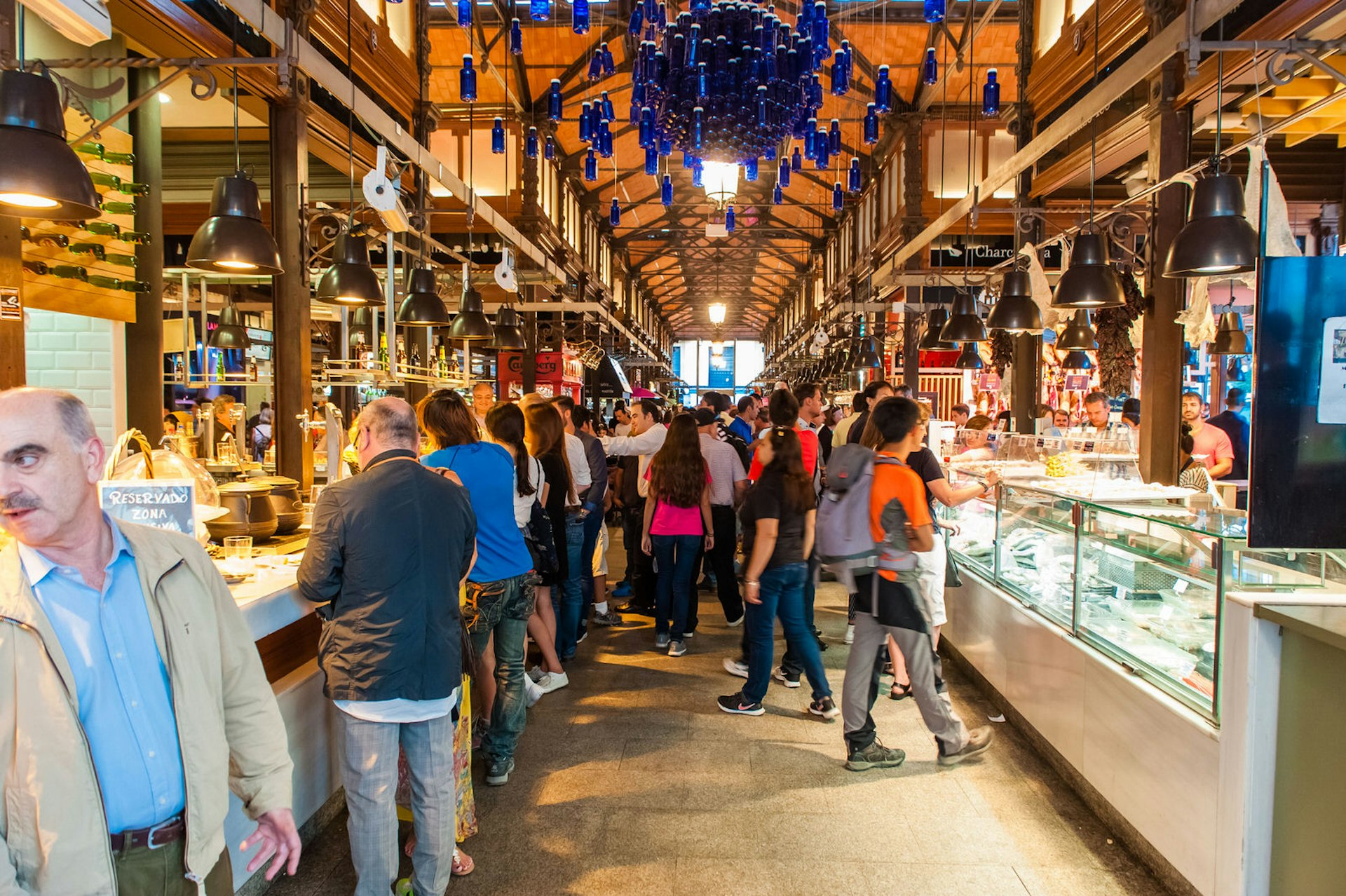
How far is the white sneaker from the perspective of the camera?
495 centimetres

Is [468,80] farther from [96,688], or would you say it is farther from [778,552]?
[96,688]

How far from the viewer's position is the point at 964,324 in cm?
702

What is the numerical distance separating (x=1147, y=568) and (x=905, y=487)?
3.24 feet

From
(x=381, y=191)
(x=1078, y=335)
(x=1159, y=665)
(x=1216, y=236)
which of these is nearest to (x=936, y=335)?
(x=1078, y=335)

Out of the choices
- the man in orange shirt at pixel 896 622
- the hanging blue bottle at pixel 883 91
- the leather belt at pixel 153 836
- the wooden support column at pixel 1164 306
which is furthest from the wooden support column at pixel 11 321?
the wooden support column at pixel 1164 306

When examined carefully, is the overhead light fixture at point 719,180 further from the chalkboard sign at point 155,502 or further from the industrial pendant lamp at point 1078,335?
the chalkboard sign at point 155,502

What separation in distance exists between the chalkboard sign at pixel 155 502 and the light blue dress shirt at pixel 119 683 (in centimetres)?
128

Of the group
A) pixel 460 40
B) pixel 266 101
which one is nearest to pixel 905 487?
pixel 266 101

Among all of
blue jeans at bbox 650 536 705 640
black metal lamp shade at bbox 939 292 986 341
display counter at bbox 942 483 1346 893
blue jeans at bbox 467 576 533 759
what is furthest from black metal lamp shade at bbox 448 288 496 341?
display counter at bbox 942 483 1346 893

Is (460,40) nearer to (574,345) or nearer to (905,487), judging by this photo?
(574,345)

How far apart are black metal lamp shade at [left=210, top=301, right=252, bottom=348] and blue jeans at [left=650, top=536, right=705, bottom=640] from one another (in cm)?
678

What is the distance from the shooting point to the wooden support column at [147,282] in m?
6.64

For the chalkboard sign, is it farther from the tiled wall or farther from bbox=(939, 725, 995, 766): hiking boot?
the tiled wall

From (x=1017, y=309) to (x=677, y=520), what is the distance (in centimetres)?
272
